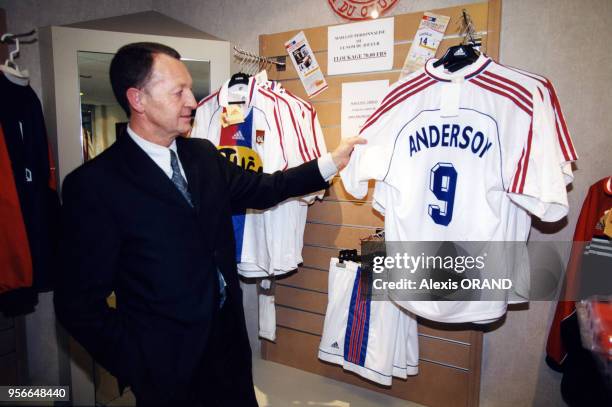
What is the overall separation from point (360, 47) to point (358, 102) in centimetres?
30

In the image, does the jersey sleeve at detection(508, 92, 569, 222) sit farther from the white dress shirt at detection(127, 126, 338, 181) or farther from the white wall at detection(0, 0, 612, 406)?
the white dress shirt at detection(127, 126, 338, 181)

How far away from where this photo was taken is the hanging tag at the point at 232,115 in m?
2.06

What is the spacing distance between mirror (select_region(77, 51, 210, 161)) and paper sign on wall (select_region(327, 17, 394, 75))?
1230mm

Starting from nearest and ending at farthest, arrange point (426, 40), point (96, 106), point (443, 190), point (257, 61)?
point (443, 190) < point (426, 40) < point (96, 106) < point (257, 61)

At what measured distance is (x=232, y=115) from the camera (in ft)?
6.77

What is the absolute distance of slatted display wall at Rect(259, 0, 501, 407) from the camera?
207 centimetres

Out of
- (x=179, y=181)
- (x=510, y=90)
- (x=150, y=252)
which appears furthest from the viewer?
(x=510, y=90)

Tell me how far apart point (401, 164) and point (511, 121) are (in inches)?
17.0

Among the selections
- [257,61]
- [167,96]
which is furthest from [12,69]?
[257,61]

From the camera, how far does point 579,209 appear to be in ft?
6.10

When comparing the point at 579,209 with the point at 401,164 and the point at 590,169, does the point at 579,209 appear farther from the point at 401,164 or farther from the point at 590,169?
the point at 401,164

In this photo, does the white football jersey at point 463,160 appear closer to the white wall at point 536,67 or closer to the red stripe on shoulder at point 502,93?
the red stripe on shoulder at point 502,93

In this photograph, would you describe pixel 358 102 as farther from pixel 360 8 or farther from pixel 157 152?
pixel 157 152

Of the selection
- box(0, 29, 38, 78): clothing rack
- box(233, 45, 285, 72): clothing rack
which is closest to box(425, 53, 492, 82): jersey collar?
box(233, 45, 285, 72): clothing rack
